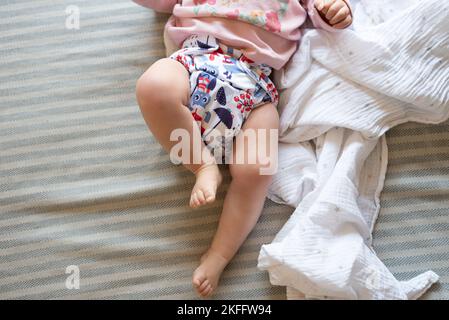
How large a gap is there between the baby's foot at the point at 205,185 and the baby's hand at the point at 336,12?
0.33 m

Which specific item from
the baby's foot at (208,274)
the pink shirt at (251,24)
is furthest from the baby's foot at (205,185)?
the pink shirt at (251,24)

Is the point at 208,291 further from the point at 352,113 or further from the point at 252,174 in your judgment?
the point at 352,113

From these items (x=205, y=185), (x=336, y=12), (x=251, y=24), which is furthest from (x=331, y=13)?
(x=205, y=185)

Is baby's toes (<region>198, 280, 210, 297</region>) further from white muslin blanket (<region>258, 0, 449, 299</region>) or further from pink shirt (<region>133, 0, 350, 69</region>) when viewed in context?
pink shirt (<region>133, 0, 350, 69</region>)

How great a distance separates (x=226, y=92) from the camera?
0.97 metres

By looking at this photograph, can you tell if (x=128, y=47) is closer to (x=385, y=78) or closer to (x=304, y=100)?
(x=304, y=100)

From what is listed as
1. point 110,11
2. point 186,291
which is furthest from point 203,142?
point 110,11

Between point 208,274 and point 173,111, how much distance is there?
285mm

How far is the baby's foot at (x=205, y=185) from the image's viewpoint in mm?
925

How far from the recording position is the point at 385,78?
980mm

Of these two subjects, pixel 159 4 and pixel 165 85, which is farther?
pixel 159 4

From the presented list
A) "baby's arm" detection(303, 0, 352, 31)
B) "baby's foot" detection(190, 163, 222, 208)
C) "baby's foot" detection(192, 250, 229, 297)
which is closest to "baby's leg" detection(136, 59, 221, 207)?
"baby's foot" detection(190, 163, 222, 208)

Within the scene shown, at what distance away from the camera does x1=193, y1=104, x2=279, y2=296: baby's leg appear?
0.95m
